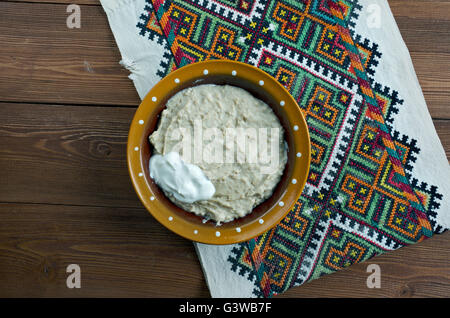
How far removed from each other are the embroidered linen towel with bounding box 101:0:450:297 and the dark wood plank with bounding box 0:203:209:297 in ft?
0.45

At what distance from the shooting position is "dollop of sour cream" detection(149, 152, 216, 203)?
96 centimetres

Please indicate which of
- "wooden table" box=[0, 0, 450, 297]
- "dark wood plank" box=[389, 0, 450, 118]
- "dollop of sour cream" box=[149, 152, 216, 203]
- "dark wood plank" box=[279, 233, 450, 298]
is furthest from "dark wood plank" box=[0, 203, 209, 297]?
"dark wood plank" box=[389, 0, 450, 118]

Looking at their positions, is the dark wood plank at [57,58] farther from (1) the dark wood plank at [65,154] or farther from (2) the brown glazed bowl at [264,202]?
(2) the brown glazed bowl at [264,202]

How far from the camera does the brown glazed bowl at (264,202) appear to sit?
39.2 inches

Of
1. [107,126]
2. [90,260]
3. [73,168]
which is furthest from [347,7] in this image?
[90,260]

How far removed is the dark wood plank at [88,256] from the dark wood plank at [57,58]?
0.36 metres

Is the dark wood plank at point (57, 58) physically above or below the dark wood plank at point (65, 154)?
above

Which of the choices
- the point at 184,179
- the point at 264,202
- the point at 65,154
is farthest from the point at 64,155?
the point at 264,202

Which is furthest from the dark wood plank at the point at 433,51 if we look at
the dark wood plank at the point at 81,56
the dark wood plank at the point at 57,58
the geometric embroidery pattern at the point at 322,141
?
the dark wood plank at the point at 57,58

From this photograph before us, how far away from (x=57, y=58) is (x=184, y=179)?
0.62 meters

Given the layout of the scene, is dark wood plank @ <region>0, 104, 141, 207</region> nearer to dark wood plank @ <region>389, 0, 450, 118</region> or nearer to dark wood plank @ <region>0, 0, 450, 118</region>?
dark wood plank @ <region>0, 0, 450, 118</region>

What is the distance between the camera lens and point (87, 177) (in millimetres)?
1204

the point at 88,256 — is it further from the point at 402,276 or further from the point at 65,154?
the point at 402,276

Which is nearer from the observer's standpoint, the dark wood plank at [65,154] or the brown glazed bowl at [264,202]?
the brown glazed bowl at [264,202]
